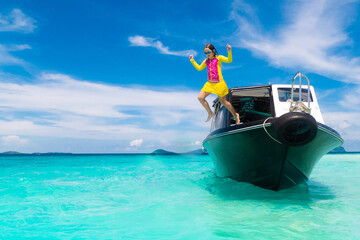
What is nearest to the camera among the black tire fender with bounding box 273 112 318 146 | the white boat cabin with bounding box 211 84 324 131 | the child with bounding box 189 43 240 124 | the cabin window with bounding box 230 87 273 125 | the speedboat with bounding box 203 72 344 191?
the black tire fender with bounding box 273 112 318 146

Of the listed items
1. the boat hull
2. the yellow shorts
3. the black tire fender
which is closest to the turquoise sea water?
the boat hull

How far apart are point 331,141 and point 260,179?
2083mm

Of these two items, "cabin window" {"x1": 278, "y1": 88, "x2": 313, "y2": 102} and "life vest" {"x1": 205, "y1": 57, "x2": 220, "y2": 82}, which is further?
"cabin window" {"x1": 278, "y1": 88, "x2": 313, "y2": 102}

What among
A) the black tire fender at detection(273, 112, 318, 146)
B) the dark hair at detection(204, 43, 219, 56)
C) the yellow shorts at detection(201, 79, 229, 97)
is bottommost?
the black tire fender at detection(273, 112, 318, 146)

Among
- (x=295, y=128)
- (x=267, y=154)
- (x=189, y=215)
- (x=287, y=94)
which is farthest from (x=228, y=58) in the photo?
(x=189, y=215)

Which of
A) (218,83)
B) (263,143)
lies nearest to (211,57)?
(218,83)

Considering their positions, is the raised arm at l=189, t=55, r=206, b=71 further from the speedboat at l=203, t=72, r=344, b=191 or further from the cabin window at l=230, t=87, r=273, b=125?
the cabin window at l=230, t=87, r=273, b=125

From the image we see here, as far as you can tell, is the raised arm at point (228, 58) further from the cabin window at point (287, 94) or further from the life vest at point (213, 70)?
the cabin window at point (287, 94)

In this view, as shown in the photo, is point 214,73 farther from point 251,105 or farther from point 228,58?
point 251,105

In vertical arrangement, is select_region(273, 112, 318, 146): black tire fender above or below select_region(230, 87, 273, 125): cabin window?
below

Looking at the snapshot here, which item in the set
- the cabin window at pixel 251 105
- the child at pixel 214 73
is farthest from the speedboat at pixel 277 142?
the child at pixel 214 73

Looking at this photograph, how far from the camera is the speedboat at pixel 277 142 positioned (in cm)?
534

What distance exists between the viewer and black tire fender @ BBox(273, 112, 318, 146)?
512 centimetres

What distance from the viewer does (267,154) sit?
604 cm
